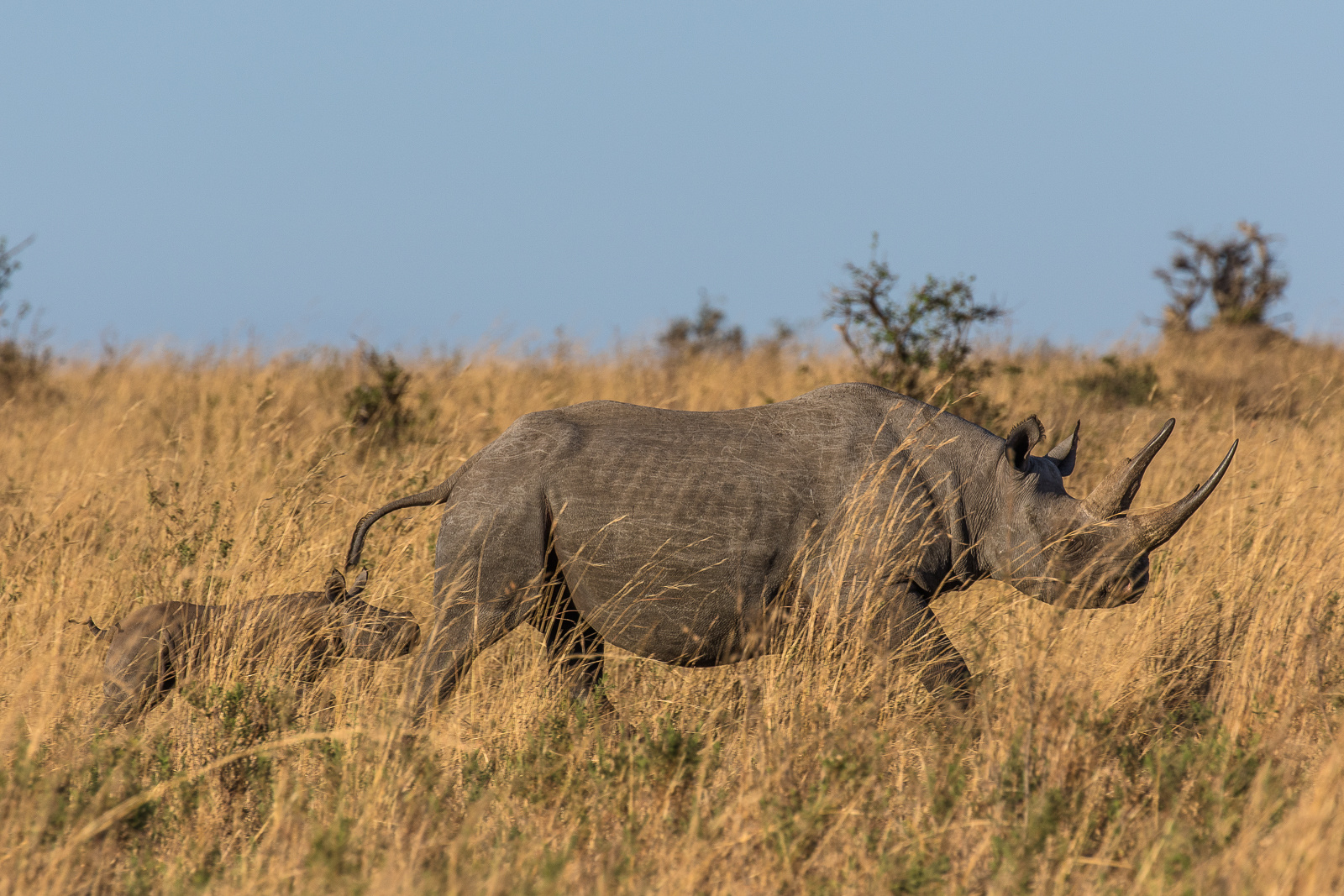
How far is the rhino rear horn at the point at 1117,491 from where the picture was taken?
462 cm

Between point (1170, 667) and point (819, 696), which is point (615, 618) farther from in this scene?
point (1170, 667)

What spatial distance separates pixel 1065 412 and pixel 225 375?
8.72 meters

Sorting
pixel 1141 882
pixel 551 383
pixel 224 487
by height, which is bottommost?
pixel 1141 882

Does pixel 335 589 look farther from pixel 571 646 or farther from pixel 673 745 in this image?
pixel 673 745

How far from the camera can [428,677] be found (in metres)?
4.48

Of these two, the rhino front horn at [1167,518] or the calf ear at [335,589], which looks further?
the calf ear at [335,589]

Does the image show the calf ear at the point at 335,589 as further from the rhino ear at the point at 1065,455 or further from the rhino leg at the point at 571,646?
the rhino ear at the point at 1065,455

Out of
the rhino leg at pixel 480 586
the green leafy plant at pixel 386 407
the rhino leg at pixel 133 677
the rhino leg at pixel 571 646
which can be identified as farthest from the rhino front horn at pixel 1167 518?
the green leafy plant at pixel 386 407

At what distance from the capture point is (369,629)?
4.96m

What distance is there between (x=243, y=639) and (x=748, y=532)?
2.17 m

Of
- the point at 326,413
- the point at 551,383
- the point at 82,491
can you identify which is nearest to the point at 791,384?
the point at 551,383

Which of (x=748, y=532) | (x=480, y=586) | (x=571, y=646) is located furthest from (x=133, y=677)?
(x=748, y=532)

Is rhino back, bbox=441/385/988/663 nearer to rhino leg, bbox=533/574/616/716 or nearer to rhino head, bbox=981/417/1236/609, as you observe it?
rhino leg, bbox=533/574/616/716

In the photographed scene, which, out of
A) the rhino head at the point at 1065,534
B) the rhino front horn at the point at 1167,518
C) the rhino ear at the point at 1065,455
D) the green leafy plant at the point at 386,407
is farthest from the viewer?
the green leafy plant at the point at 386,407
